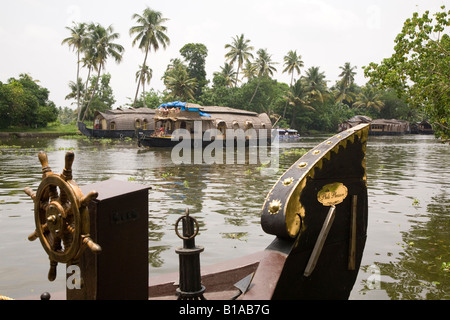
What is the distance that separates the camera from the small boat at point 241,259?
2.12 meters

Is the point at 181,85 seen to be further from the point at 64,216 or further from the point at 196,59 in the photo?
the point at 64,216

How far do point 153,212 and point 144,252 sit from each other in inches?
236

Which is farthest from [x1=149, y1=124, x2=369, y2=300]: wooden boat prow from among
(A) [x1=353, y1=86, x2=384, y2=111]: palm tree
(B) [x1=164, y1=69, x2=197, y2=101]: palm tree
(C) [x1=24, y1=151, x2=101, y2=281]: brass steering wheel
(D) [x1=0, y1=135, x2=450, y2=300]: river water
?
(A) [x1=353, y1=86, x2=384, y2=111]: palm tree

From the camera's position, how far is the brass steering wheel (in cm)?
200

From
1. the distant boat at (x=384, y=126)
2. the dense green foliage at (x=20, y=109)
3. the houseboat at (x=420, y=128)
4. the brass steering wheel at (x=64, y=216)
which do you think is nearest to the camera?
the brass steering wheel at (x=64, y=216)

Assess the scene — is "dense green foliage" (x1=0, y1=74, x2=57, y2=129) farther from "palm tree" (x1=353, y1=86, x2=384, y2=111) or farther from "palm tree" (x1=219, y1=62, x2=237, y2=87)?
"palm tree" (x1=353, y1=86, x2=384, y2=111)

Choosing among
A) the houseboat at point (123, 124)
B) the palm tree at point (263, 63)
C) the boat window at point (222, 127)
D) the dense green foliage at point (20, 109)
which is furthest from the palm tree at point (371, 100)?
the dense green foliage at point (20, 109)

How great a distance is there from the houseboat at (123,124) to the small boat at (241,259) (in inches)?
1440

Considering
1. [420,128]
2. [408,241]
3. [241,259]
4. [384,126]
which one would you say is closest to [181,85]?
[384,126]

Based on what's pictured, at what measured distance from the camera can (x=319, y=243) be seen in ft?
9.56

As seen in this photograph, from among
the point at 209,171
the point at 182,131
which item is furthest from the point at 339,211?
the point at 182,131

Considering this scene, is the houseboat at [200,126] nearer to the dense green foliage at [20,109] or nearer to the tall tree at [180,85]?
the tall tree at [180,85]

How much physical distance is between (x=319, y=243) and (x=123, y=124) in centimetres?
3910
